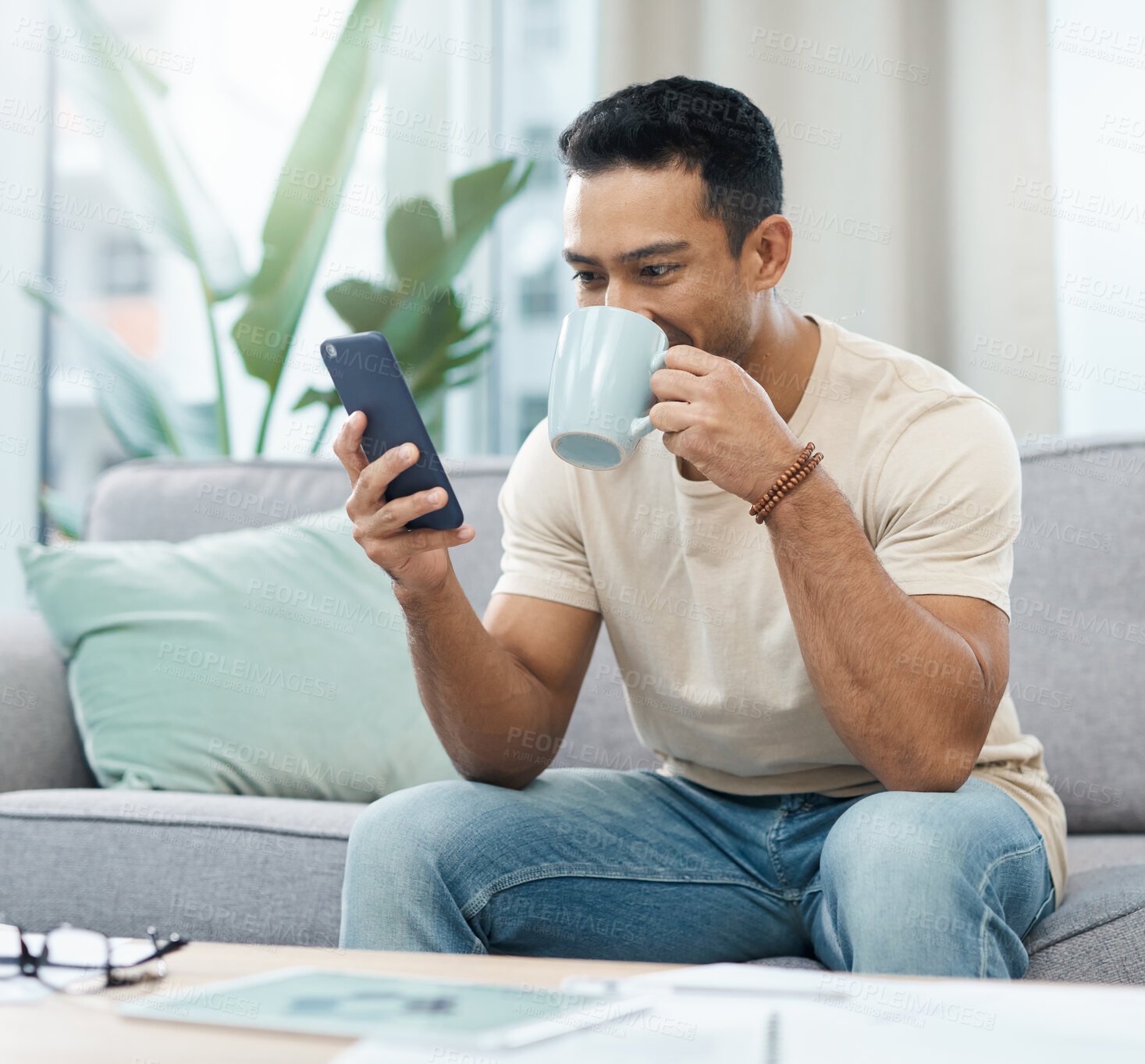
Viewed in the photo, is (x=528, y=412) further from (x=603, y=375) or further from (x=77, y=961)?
(x=77, y=961)

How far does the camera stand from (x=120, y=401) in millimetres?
2232

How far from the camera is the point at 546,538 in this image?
1191mm

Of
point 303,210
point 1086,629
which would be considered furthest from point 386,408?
point 303,210

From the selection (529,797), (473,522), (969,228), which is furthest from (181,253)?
(529,797)

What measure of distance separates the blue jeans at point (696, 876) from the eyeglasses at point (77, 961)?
11.5 inches

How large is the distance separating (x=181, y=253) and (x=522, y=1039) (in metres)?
2.05

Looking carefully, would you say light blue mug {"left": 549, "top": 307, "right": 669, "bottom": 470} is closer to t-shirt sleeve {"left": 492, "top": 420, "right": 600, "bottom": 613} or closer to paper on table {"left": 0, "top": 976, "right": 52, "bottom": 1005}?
t-shirt sleeve {"left": 492, "top": 420, "right": 600, "bottom": 613}

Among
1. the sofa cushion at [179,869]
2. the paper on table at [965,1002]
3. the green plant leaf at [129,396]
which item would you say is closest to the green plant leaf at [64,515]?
the green plant leaf at [129,396]

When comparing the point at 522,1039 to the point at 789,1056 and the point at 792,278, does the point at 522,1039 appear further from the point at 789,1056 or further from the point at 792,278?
the point at 792,278

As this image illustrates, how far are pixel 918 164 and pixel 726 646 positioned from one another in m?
1.29

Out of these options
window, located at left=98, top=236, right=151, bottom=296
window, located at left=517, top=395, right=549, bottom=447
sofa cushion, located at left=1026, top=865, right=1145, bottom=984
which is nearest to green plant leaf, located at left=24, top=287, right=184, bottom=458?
window, located at left=98, top=236, right=151, bottom=296

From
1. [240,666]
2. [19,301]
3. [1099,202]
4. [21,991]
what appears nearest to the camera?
[21,991]

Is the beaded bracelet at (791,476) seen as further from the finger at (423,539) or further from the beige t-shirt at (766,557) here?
the finger at (423,539)

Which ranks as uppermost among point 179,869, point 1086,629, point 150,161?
point 150,161
